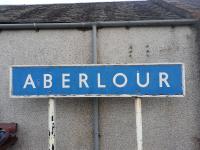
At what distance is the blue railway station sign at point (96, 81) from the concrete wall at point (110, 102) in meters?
1.00

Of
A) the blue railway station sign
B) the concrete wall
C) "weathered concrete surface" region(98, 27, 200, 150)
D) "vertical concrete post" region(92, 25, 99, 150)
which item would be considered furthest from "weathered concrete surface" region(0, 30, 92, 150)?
the blue railway station sign

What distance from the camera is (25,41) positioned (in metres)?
5.80

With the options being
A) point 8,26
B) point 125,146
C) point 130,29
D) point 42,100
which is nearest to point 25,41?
point 8,26

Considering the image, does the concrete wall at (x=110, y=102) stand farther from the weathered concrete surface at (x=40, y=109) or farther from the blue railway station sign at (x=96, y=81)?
the blue railway station sign at (x=96, y=81)

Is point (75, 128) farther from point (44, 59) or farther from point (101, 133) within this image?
point (44, 59)

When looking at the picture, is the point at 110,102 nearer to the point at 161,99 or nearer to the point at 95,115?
the point at 95,115

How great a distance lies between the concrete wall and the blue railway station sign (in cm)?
100

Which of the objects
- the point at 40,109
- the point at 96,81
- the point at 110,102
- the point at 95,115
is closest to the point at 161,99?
the point at 110,102

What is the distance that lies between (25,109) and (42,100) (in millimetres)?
329

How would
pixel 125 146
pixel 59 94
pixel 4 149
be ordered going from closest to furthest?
1. pixel 59 94
2. pixel 4 149
3. pixel 125 146

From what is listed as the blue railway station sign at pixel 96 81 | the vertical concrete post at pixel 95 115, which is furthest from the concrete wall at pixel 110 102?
the blue railway station sign at pixel 96 81

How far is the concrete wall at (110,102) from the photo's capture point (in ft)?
18.5

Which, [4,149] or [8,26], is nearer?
[4,149]

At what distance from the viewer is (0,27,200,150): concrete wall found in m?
5.62
